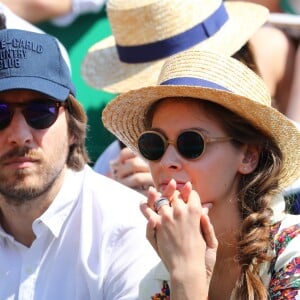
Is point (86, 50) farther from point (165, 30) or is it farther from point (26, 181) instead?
point (26, 181)

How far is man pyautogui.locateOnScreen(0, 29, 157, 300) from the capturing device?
10.7ft

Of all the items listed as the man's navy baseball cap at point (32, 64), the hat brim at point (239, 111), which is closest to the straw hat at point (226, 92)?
the hat brim at point (239, 111)

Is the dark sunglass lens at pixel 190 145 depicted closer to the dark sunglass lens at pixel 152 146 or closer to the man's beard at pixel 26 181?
the dark sunglass lens at pixel 152 146

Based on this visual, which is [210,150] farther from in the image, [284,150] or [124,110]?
[124,110]

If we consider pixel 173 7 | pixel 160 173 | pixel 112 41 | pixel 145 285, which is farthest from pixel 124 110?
pixel 112 41

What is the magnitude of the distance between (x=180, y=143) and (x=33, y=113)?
771 mm

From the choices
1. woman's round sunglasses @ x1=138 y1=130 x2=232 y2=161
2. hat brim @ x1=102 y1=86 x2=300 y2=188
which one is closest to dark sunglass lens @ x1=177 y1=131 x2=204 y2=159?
woman's round sunglasses @ x1=138 y1=130 x2=232 y2=161

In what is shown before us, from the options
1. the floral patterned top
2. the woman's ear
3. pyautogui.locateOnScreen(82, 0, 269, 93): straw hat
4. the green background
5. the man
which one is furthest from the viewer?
the green background

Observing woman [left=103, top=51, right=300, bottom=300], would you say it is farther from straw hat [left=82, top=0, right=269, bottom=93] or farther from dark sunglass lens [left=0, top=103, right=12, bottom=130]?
straw hat [left=82, top=0, right=269, bottom=93]

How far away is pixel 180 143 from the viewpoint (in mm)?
2715

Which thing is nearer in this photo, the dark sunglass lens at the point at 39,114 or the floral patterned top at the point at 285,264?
the floral patterned top at the point at 285,264

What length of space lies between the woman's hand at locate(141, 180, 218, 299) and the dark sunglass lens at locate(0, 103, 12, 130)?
2.82 ft

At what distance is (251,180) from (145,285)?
0.52m

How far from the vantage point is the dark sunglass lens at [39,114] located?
3.29 metres
